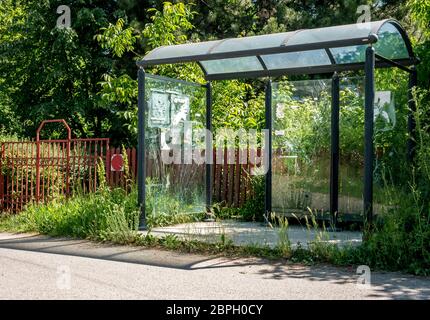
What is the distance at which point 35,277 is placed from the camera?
6.82m

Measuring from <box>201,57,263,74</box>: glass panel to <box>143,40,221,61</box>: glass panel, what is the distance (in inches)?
38.2

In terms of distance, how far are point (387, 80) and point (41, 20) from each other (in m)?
14.0

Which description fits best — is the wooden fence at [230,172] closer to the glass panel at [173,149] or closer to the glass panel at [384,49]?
the glass panel at [173,149]

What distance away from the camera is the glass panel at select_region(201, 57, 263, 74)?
35.3 ft

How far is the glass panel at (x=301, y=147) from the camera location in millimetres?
10430

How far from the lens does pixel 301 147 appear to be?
420 inches

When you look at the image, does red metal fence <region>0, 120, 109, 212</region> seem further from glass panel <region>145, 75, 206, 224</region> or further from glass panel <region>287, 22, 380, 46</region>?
glass panel <region>287, 22, 380, 46</region>

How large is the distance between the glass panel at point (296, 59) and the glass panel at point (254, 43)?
2.75 feet

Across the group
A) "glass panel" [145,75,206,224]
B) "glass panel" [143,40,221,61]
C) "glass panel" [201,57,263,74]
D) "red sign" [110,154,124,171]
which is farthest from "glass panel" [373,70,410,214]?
"red sign" [110,154,124,171]

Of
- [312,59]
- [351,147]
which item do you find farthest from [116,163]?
[351,147]

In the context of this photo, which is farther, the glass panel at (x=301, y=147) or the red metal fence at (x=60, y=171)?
the red metal fence at (x=60, y=171)

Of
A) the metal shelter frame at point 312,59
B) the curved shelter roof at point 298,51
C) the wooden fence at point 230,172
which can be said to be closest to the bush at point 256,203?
the wooden fence at point 230,172

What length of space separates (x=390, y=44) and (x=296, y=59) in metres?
1.67
